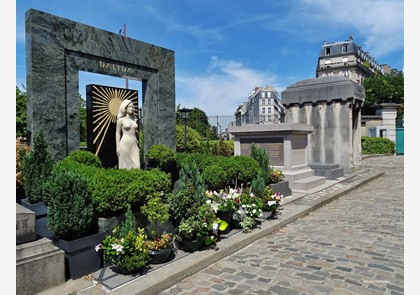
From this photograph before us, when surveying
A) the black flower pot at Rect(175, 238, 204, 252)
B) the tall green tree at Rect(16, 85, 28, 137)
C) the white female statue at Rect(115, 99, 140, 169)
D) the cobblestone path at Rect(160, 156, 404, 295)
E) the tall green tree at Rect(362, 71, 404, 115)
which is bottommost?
the cobblestone path at Rect(160, 156, 404, 295)

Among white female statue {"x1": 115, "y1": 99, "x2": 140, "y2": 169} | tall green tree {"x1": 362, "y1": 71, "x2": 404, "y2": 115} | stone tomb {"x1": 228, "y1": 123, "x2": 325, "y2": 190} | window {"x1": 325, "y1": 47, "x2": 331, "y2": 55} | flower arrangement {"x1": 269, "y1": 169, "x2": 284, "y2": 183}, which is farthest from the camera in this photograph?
window {"x1": 325, "y1": 47, "x2": 331, "y2": 55}

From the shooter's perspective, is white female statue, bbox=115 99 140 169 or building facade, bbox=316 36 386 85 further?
building facade, bbox=316 36 386 85

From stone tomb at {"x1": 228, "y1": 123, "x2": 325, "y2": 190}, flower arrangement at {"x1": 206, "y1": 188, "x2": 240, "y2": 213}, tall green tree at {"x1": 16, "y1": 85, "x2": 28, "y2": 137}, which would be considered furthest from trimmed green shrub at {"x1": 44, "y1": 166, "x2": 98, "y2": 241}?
tall green tree at {"x1": 16, "y1": 85, "x2": 28, "y2": 137}

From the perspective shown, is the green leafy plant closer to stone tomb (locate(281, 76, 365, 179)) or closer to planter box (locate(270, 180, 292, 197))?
planter box (locate(270, 180, 292, 197))

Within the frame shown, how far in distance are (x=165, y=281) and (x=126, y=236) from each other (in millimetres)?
897

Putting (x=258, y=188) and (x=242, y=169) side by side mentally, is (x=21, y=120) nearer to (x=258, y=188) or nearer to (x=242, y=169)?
(x=242, y=169)

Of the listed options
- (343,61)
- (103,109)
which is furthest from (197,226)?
(343,61)

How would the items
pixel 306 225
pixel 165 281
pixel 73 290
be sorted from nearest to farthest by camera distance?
pixel 73 290 < pixel 165 281 < pixel 306 225

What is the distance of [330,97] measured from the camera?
15.6 metres

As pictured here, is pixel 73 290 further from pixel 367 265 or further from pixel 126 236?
pixel 367 265

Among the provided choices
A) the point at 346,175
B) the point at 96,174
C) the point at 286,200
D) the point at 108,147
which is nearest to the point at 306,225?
the point at 286,200

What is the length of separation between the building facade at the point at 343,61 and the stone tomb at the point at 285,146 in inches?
2619

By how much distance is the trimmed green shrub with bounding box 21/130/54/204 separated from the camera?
20.2ft

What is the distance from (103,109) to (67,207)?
19.8 ft
